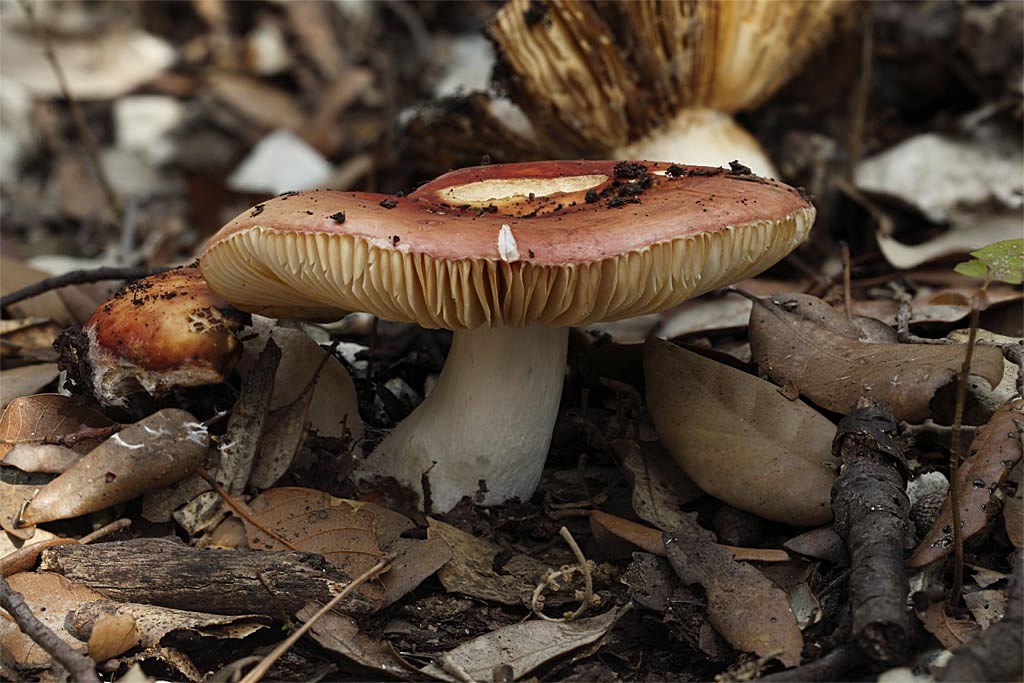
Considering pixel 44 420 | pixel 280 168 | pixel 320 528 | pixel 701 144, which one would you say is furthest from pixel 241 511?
pixel 280 168

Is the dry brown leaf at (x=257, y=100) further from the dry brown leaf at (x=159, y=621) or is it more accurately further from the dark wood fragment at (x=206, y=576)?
the dry brown leaf at (x=159, y=621)

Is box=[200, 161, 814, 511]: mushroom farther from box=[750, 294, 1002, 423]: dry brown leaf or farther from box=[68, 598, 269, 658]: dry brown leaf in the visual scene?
box=[68, 598, 269, 658]: dry brown leaf

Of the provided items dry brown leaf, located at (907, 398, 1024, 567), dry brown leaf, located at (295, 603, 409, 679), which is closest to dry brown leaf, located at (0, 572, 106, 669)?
dry brown leaf, located at (295, 603, 409, 679)

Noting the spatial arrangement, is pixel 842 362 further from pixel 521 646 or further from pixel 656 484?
pixel 521 646

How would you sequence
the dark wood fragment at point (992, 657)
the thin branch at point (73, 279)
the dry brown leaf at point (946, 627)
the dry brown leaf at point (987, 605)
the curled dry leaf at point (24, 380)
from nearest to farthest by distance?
1. the dark wood fragment at point (992, 657)
2. the dry brown leaf at point (946, 627)
3. the dry brown leaf at point (987, 605)
4. the curled dry leaf at point (24, 380)
5. the thin branch at point (73, 279)

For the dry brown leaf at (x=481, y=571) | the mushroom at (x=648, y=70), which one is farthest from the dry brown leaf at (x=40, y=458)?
the mushroom at (x=648, y=70)

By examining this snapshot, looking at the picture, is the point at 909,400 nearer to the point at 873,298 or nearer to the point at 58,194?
the point at 873,298
